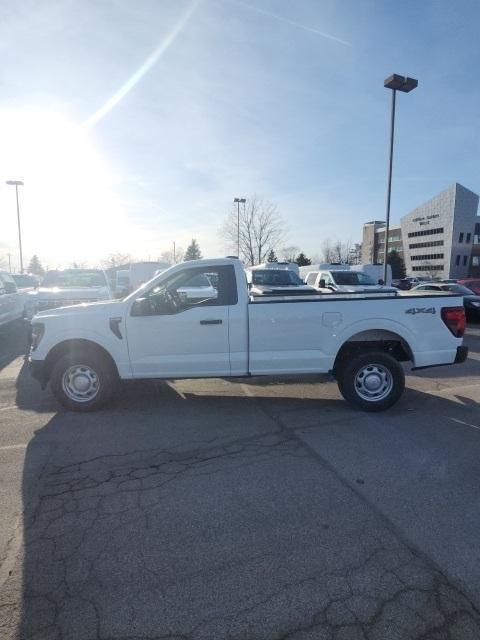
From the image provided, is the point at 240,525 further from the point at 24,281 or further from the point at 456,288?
the point at 24,281

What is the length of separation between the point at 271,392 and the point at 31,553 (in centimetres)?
417

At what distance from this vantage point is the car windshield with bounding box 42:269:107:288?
11.7m

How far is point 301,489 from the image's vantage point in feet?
11.6

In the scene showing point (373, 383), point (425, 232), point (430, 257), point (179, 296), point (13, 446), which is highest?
point (425, 232)

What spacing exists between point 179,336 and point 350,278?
13011 millimetres

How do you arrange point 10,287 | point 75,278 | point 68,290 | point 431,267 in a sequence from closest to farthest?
point 68,290, point 75,278, point 10,287, point 431,267

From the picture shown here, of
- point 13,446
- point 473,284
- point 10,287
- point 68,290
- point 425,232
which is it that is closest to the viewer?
point 13,446

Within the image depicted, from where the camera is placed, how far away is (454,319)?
555 centimetres

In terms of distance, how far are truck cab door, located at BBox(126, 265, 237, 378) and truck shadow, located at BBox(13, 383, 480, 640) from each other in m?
0.77

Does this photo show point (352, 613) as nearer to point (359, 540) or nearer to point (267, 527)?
point (359, 540)

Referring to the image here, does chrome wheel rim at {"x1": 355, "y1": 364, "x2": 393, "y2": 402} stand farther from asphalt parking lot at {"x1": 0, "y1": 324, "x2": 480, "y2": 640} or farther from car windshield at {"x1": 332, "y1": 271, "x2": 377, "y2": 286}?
car windshield at {"x1": 332, "y1": 271, "x2": 377, "y2": 286}

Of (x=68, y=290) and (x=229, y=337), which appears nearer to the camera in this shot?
(x=229, y=337)

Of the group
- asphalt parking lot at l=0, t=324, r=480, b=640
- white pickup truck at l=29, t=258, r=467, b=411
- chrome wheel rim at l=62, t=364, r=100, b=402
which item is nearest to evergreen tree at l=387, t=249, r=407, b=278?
white pickup truck at l=29, t=258, r=467, b=411

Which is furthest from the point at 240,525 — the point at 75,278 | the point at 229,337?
the point at 75,278
